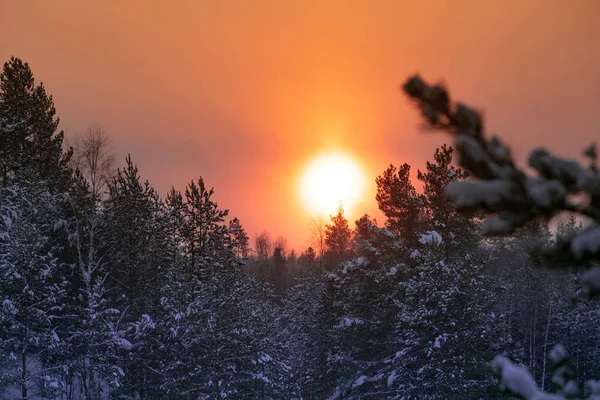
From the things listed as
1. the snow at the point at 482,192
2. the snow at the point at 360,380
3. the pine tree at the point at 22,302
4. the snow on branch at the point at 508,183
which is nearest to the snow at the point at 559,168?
the snow on branch at the point at 508,183

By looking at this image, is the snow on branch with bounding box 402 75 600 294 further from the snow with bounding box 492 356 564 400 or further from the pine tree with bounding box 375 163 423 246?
the pine tree with bounding box 375 163 423 246

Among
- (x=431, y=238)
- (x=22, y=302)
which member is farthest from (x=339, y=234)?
(x=22, y=302)

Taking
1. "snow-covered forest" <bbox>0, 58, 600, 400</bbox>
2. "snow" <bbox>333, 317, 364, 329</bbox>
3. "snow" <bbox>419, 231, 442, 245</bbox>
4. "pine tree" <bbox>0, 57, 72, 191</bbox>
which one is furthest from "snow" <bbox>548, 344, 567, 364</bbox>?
"pine tree" <bbox>0, 57, 72, 191</bbox>

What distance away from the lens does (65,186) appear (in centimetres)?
2628

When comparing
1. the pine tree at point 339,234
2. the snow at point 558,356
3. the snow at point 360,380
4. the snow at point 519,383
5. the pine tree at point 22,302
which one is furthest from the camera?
the pine tree at point 339,234

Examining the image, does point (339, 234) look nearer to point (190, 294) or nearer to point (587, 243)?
point (190, 294)

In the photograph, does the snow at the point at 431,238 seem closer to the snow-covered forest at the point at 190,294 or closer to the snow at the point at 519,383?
the snow-covered forest at the point at 190,294

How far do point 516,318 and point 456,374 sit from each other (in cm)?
2826

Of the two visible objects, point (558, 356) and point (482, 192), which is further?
point (558, 356)

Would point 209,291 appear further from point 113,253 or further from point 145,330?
point 113,253

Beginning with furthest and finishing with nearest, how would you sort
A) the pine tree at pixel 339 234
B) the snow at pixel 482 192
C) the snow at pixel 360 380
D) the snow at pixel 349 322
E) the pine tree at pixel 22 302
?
1. the pine tree at pixel 339 234
2. the snow at pixel 349 322
3. the snow at pixel 360 380
4. the pine tree at pixel 22 302
5. the snow at pixel 482 192

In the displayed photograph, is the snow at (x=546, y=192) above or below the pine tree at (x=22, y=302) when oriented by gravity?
below

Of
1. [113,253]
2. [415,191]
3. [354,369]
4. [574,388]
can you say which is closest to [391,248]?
[415,191]

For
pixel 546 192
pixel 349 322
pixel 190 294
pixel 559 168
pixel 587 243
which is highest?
pixel 190 294
